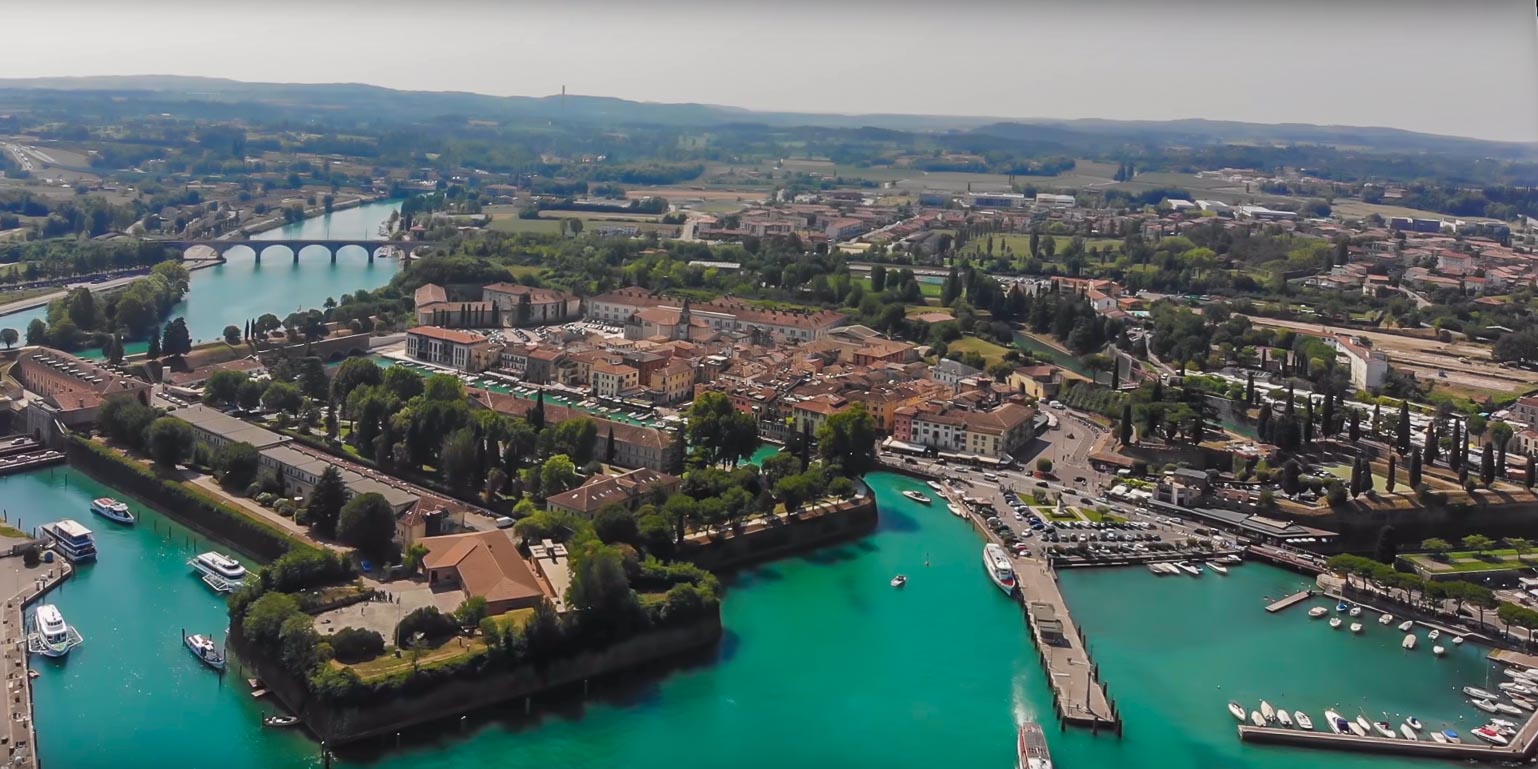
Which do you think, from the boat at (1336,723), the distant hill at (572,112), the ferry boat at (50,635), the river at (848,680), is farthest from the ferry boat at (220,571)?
the distant hill at (572,112)

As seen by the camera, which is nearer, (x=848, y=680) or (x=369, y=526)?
(x=848, y=680)

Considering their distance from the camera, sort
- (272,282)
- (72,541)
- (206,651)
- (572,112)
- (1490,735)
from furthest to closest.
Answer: (572,112) → (272,282) → (72,541) → (206,651) → (1490,735)

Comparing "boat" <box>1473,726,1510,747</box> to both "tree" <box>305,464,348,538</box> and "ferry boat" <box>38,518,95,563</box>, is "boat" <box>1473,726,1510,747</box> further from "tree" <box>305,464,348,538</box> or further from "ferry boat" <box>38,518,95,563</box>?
"ferry boat" <box>38,518,95,563</box>

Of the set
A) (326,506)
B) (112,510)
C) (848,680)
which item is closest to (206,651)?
(326,506)

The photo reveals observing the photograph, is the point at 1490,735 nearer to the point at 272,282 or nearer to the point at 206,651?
the point at 206,651

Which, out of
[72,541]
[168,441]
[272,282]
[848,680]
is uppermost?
[168,441]

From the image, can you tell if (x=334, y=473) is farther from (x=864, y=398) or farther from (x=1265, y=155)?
(x=1265, y=155)

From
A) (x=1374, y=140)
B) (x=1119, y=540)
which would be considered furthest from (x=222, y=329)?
(x=1374, y=140)

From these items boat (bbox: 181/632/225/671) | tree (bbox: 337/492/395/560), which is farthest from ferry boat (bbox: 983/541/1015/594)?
boat (bbox: 181/632/225/671)
